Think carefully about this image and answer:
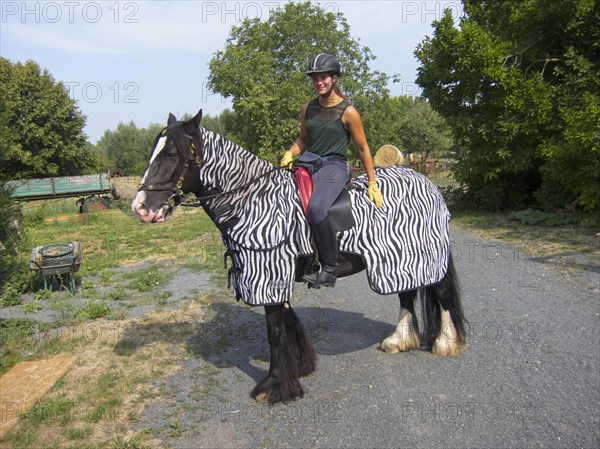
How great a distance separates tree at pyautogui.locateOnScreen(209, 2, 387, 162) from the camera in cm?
2478

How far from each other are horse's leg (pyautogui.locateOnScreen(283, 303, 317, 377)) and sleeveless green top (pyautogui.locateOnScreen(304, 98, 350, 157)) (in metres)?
1.41

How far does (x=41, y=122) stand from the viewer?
31.6 meters

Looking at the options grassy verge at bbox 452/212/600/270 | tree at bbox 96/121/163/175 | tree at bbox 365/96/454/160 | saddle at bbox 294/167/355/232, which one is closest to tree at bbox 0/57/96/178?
tree at bbox 96/121/163/175

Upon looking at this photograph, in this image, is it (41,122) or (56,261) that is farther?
(41,122)

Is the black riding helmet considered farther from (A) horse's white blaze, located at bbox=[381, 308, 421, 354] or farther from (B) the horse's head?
(A) horse's white blaze, located at bbox=[381, 308, 421, 354]

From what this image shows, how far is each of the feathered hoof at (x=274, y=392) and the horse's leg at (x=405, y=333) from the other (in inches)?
46.9

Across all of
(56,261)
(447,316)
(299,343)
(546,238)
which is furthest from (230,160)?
(546,238)

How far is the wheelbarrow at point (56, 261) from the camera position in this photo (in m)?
6.67

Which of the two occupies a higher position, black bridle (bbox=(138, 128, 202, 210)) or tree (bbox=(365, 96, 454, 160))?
tree (bbox=(365, 96, 454, 160))

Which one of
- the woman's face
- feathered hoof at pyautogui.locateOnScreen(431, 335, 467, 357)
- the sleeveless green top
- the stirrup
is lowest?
feathered hoof at pyautogui.locateOnScreen(431, 335, 467, 357)

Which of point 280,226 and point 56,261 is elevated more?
point 280,226

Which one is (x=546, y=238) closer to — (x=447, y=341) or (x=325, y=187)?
(x=447, y=341)

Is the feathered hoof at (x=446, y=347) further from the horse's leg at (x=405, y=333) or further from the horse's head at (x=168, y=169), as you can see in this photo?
the horse's head at (x=168, y=169)

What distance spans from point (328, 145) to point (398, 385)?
214 centimetres
